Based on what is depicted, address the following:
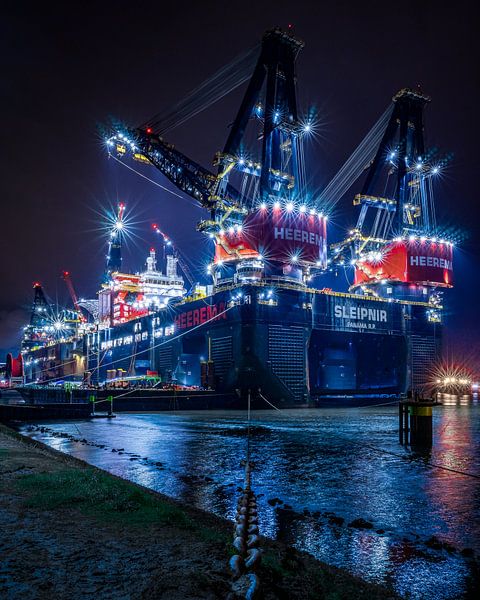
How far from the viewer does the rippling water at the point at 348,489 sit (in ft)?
18.3

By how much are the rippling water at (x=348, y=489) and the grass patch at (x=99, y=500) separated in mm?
1554

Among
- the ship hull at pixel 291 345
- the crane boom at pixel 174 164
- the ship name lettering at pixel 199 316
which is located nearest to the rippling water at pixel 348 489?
the ship hull at pixel 291 345

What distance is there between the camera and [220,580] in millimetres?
3803

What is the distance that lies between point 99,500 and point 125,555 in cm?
233

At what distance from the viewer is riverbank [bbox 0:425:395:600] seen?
146 inches

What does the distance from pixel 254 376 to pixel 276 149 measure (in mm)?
24366

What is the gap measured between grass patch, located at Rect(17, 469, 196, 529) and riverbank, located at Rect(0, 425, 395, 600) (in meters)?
0.01

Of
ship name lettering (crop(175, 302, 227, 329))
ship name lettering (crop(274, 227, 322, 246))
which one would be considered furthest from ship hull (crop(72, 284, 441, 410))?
ship name lettering (crop(274, 227, 322, 246))

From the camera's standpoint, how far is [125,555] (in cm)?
439

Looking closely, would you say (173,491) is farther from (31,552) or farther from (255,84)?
(255,84)

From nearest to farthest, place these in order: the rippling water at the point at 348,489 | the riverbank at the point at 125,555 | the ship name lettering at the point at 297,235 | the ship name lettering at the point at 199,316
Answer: the riverbank at the point at 125,555 → the rippling water at the point at 348,489 → the ship name lettering at the point at 297,235 → the ship name lettering at the point at 199,316

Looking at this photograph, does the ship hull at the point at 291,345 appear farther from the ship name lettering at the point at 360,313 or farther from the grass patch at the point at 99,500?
the grass patch at the point at 99,500

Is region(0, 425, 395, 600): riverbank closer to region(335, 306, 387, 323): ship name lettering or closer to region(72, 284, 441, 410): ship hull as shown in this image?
region(72, 284, 441, 410): ship hull

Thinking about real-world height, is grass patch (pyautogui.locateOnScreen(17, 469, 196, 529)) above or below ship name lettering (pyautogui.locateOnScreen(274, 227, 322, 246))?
below
